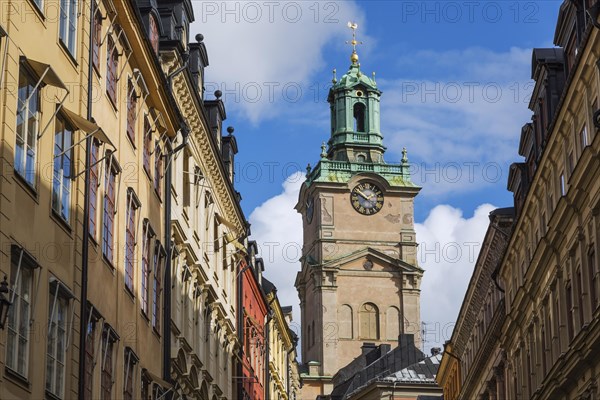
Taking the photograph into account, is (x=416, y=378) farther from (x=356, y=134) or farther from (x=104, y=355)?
(x=104, y=355)

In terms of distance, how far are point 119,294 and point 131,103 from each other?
198 inches

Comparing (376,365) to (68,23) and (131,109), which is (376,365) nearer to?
(131,109)

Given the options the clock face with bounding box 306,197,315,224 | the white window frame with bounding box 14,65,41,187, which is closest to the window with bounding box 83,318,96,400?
the white window frame with bounding box 14,65,41,187

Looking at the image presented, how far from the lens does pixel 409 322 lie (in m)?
126

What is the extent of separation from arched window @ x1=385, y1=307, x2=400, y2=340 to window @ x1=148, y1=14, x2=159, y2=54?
306ft

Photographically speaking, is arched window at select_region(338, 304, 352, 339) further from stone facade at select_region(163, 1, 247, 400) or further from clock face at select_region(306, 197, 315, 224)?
stone facade at select_region(163, 1, 247, 400)

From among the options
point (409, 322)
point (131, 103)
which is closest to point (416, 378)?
point (409, 322)

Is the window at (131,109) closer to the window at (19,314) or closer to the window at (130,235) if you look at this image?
the window at (130,235)

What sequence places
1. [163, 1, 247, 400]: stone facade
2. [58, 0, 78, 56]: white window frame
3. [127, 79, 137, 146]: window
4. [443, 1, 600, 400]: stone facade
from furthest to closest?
[163, 1, 247, 400]: stone facade
[443, 1, 600, 400]: stone facade
[127, 79, 137, 146]: window
[58, 0, 78, 56]: white window frame

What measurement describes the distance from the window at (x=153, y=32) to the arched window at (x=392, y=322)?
93127 mm

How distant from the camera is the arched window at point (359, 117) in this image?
13675 cm

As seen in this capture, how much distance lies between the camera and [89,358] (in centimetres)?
2627

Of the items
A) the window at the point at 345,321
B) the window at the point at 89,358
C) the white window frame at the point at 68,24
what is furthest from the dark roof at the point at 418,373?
the white window frame at the point at 68,24

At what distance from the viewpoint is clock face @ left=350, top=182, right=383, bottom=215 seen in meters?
130
